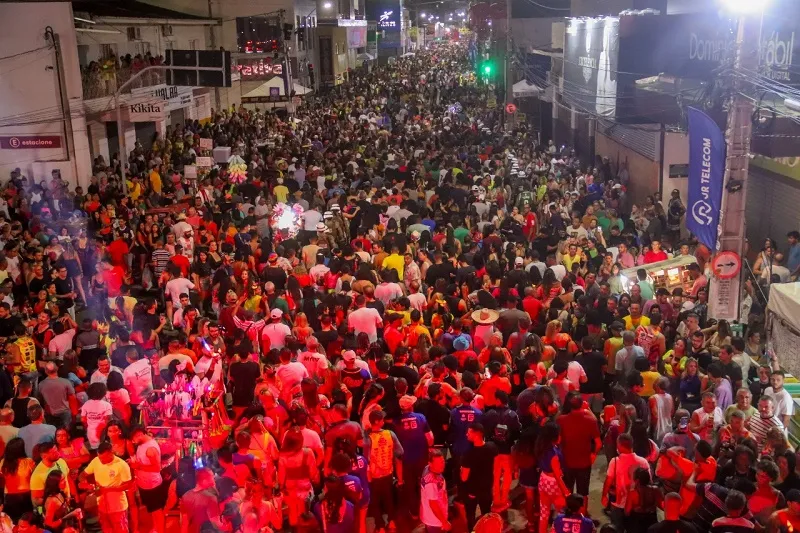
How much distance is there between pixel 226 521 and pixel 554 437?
8.66 feet

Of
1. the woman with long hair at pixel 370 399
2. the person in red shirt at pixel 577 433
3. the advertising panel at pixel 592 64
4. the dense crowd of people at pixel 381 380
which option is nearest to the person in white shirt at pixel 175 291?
the dense crowd of people at pixel 381 380

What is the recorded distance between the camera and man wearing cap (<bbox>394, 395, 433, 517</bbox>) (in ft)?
23.4

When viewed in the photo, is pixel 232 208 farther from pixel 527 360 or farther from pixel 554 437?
pixel 554 437

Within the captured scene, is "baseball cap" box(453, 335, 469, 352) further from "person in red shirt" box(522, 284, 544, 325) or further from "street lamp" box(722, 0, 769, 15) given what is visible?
"street lamp" box(722, 0, 769, 15)

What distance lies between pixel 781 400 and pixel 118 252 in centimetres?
933

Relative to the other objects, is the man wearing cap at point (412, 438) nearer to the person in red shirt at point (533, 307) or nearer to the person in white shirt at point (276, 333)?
the person in white shirt at point (276, 333)

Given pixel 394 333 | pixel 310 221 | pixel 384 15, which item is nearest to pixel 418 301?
pixel 394 333

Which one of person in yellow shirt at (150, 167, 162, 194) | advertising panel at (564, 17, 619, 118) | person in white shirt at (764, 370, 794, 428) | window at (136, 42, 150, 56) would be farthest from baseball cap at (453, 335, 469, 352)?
window at (136, 42, 150, 56)

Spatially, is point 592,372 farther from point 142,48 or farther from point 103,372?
point 142,48

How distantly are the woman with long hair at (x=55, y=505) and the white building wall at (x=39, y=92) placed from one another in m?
15.6

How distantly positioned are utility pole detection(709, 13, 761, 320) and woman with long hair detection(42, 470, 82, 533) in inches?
269

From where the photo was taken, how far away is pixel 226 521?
5.95 m

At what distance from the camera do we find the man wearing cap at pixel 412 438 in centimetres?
713

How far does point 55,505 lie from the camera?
252 inches
